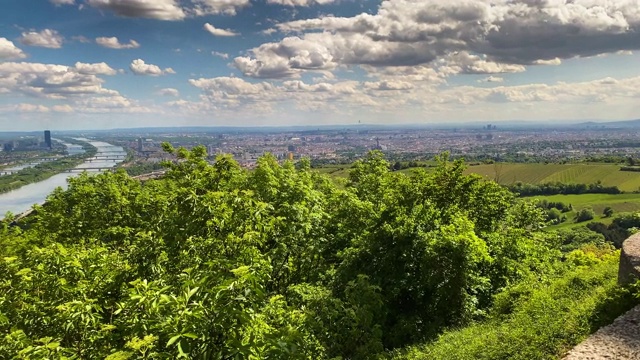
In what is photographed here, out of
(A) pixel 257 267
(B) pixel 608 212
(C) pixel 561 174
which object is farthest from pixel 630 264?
(C) pixel 561 174

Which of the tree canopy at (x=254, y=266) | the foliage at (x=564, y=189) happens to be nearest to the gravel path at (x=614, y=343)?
the tree canopy at (x=254, y=266)

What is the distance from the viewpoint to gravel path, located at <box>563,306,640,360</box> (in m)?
10.7

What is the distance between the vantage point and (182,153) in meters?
17.9

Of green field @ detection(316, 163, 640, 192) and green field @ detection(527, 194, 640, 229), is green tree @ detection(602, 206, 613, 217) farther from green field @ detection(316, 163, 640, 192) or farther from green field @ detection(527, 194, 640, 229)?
green field @ detection(316, 163, 640, 192)

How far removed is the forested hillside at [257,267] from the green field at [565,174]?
90303 mm

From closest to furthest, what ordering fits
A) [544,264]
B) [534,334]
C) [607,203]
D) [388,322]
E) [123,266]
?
[123,266], [534,334], [388,322], [544,264], [607,203]

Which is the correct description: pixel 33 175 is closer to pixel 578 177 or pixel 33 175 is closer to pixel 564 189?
pixel 564 189

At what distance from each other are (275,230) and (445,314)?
669 centimetres

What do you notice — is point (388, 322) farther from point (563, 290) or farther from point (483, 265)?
point (563, 290)

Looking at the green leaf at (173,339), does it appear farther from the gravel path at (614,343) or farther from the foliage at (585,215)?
the foliage at (585,215)

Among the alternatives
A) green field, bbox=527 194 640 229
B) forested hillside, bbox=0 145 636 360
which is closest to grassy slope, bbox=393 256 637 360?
forested hillside, bbox=0 145 636 360

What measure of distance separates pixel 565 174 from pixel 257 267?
13920cm

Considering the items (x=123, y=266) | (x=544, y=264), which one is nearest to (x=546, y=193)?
(x=544, y=264)

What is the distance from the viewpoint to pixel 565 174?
410 ft
